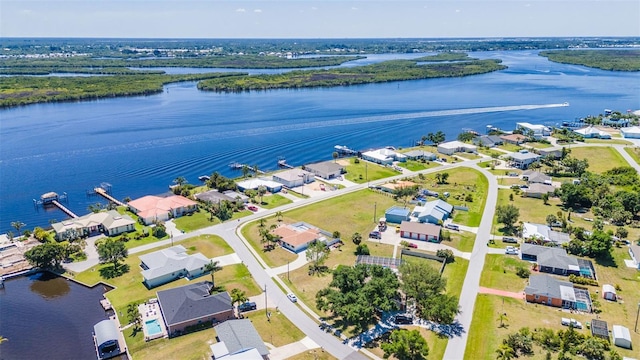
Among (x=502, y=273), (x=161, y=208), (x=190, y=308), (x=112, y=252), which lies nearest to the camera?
(x=190, y=308)

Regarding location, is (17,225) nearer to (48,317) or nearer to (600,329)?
(48,317)

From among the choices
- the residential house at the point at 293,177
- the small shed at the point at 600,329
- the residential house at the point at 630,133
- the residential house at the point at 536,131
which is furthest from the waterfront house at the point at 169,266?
Answer: the residential house at the point at 630,133

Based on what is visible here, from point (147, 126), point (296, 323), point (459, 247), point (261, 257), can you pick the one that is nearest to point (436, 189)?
point (459, 247)

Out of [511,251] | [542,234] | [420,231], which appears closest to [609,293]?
[511,251]

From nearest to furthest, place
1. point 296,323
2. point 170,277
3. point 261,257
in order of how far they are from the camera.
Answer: point 296,323
point 170,277
point 261,257

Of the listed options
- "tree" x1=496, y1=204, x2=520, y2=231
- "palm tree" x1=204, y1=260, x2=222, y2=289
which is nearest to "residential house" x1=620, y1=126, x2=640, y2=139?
"tree" x1=496, y1=204, x2=520, y2=231

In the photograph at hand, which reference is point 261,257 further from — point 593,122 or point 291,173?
point 593,122

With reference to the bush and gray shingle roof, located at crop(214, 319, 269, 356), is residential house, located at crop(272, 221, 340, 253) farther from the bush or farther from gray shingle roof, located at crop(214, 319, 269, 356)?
the bush
